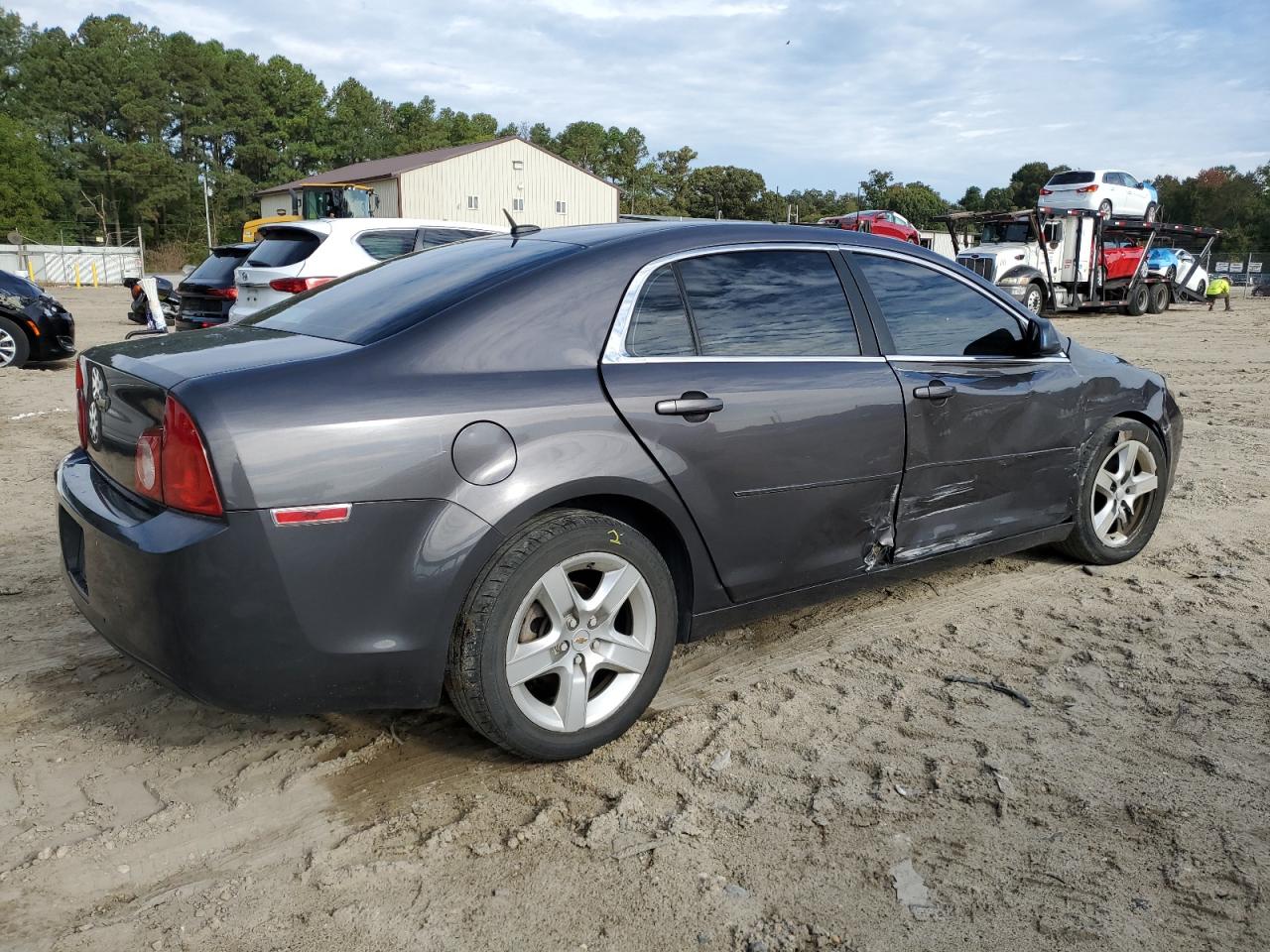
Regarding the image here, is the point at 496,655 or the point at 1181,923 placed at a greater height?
the point at 496,655

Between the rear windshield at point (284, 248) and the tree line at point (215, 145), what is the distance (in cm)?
5715

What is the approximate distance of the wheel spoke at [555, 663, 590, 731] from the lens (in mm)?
2812

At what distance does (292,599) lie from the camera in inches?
94.0

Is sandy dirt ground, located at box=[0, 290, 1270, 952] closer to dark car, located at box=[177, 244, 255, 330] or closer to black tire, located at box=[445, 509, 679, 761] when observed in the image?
black tire, located at box=[445, 509, 679, 761]

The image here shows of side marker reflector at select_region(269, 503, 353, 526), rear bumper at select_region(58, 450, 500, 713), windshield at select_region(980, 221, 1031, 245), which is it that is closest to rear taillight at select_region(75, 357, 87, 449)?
rear bumper at select_region(58, 450, 500, 713)

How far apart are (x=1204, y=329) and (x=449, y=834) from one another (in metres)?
21.4

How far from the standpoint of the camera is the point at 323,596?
7.95 ft

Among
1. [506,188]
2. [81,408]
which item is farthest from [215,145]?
[81,408]

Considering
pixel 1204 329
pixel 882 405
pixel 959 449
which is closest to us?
pixel 882 405

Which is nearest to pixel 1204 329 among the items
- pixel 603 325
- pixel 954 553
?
pixel 954 553

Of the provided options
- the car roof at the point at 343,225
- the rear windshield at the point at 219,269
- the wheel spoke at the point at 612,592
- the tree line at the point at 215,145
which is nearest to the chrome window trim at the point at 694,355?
the wheel spoke at the point at 612,592

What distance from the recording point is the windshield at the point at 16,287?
1115 cm

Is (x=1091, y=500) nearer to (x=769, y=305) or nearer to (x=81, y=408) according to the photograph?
(x=769, y=305)

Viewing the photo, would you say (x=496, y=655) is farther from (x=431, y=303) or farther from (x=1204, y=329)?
(x=1204, y=329)
